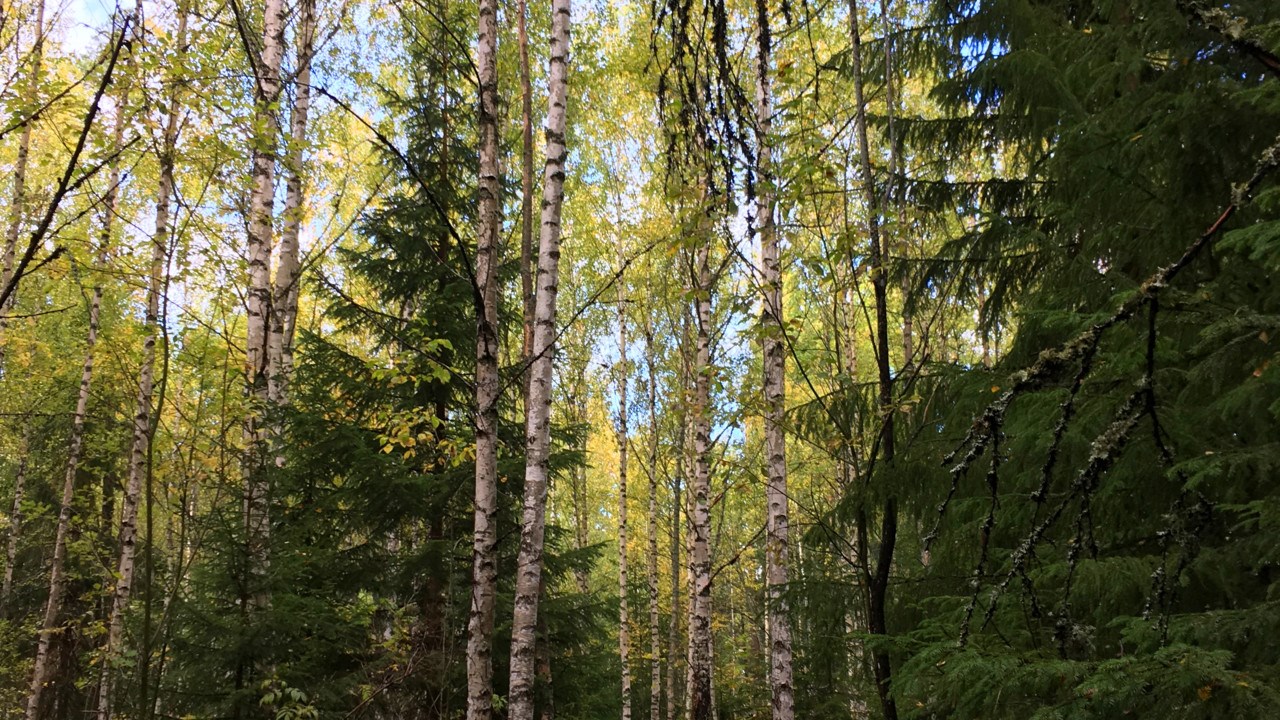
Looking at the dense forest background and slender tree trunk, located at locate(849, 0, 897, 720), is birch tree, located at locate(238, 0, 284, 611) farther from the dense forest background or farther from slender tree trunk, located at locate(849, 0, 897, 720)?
slender tree trunk, located at locate(849, 0, 897, 720)

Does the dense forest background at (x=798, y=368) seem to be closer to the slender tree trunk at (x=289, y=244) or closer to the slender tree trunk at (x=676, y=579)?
the slender tree trunk at (x=289, y=244)

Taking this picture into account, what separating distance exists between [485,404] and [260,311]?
14.4 ft

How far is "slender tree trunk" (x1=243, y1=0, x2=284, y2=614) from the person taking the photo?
502 cm

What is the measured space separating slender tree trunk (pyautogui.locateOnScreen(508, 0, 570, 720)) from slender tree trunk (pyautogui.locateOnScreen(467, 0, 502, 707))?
12.8 inches

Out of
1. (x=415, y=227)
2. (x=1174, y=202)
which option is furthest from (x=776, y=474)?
(x=415, y=227)

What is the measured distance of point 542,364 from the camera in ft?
16.0

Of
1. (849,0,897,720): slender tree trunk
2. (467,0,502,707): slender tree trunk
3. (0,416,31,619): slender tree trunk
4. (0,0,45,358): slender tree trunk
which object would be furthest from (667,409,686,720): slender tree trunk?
(0,416,31,619): slender tree trunk

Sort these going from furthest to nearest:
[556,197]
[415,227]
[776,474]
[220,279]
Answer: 1. [415,227]
2. [220,279]
3. [776,474]
4. [556,197]

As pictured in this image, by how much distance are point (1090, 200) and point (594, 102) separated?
8.60m

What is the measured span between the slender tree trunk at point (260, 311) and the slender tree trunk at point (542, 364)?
6.06 ft

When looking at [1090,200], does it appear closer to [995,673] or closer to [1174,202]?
[1174,202]

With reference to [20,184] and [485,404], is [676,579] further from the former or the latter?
[20,184]

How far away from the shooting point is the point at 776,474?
22.4ft

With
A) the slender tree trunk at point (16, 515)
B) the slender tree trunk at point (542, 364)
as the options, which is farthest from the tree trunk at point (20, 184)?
the slender tree trunk at point (16, 515)
